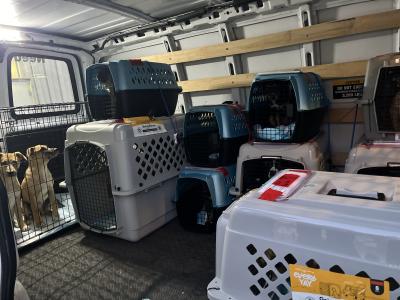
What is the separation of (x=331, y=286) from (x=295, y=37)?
1.76 m

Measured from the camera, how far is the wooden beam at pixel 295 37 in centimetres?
180

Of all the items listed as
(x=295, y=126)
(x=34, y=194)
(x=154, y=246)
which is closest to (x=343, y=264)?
(x=295, y=126)

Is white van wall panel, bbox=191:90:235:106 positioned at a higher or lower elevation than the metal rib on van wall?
lower

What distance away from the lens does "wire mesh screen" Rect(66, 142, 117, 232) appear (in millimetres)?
2006

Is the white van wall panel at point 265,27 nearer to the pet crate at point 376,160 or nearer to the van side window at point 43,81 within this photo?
the pet crate at point 376,160

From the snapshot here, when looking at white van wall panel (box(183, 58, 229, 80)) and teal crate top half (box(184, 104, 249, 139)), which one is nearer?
teal crate top half (box(184, 104, 249, 139))

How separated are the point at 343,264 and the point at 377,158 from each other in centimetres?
96

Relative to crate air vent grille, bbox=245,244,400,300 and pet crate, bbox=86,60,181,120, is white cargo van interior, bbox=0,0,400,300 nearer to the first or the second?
pet crate, bbox=86,60,181,120

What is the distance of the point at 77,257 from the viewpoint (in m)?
1.84

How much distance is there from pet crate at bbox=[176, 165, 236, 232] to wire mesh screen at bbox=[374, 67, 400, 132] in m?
0.85

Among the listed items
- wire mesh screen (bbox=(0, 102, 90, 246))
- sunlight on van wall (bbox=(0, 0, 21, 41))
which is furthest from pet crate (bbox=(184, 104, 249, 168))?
sunlight on van wall (bbox=(0, 0, 21, 41))

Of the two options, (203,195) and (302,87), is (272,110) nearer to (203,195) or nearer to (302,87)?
(302,87)

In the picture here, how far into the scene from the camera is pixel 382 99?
5.30 feet

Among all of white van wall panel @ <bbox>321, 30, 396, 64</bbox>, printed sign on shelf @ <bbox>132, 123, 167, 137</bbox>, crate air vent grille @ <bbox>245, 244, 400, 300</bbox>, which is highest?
white van wall panel @ <bbox>321, 30, 396, 64</bbox>
